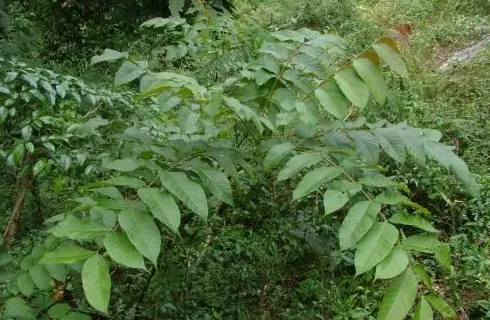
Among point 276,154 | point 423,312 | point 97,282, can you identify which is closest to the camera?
point 97,282

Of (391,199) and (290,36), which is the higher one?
(290,36)

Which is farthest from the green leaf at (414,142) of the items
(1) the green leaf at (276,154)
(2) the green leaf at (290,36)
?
(2) the green leaf at (290,36)

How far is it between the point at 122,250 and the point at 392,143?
35.4 inches

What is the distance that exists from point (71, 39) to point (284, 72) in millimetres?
3152

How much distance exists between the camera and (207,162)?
66.7 inches

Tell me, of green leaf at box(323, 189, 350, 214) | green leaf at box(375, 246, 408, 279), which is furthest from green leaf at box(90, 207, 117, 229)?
green leaf at box(375, 246, 408, 279)

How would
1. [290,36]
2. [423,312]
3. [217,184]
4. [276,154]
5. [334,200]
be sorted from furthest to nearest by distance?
[290,36] → [276,154] → [217,184] → [334,200] → [423,312]

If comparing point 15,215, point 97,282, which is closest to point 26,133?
point 15,215

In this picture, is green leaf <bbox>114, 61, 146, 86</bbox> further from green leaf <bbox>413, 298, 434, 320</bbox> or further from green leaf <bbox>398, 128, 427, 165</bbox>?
green leaf <bbox>413, 298, 434, 320</bbox>

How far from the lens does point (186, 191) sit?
53.9 inches

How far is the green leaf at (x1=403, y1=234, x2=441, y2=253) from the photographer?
1324 millimetres

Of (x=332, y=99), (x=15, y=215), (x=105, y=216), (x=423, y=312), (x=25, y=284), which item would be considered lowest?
(x=15, y=215)

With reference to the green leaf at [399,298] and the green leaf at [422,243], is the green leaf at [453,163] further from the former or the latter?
the green leaf at [399,298]

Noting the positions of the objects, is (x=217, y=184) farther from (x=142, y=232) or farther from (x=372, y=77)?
(x=372, y=77)
